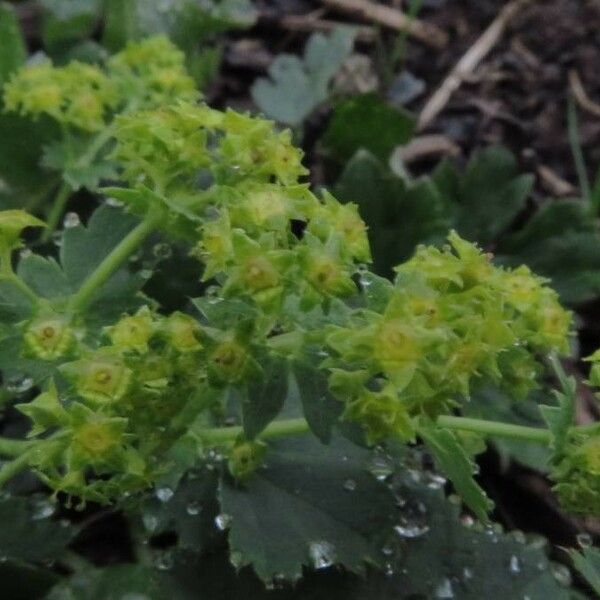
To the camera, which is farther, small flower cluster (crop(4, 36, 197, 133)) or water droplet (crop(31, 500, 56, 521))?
small flower cluster (crop(4, 36, 197, 133))

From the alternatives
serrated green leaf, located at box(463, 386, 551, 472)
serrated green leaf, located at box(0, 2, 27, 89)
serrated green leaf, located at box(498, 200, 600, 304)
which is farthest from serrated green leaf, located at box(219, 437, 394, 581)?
serrated green leaf, located at box(0, 2, 27, 89)

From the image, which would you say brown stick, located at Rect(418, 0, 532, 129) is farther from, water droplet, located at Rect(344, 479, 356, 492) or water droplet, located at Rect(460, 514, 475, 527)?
water droplet, located at Rect(344, 479, 356, 492)

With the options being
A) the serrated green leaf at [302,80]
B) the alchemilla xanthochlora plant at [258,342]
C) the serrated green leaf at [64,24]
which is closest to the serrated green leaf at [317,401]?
the alchemilla xanthochlora plant at [258,342]

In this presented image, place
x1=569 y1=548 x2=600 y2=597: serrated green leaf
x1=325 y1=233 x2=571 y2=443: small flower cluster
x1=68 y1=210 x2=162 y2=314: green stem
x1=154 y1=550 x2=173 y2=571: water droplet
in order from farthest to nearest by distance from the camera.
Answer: x1=154 y1=550 x2=173 y2=571: water droplet, x1=68 y1=210 x2=162 y2=314: green stem, x1=569 y1=548 x2=600 y2=597: serrated green leaf, x1=325 y1=233 x2=571 y2=443: small flower cluster

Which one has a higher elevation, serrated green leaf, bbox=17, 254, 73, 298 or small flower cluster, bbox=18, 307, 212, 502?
small flower cluster, bbox=18, 307, 212, 502

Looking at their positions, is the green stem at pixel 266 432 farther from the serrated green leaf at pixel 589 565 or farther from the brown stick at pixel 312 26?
the brown stick at pixel 312 26
